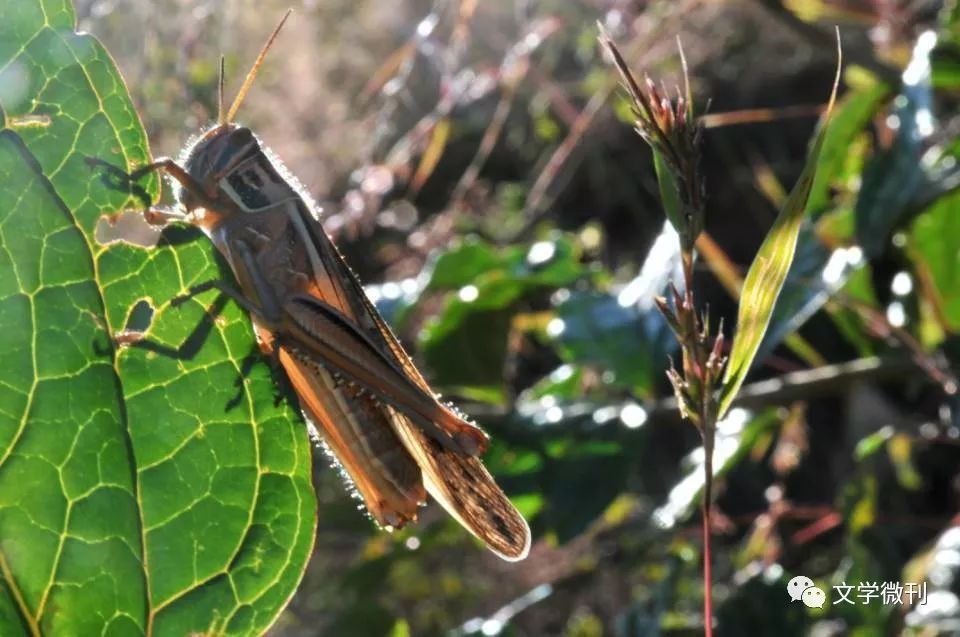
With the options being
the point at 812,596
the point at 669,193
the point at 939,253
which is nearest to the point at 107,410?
the point at 669,193

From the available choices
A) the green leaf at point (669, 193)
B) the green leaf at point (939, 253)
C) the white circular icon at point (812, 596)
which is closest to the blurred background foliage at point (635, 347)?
the green leaf at point (939, 253)

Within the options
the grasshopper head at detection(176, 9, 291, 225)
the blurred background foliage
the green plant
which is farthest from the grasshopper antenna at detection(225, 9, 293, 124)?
the green plant

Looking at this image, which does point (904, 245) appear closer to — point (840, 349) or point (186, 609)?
point (840, 349)

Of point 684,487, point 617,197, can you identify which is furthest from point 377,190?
point 617,197

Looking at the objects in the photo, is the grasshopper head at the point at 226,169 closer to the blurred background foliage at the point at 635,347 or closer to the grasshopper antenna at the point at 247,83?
the grasshopper antenna at the point at 247,83

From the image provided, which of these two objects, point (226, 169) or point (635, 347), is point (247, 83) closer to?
point (226, 169)

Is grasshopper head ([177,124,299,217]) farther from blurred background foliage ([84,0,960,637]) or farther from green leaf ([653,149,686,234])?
green leaf ([653,149,686,234])
